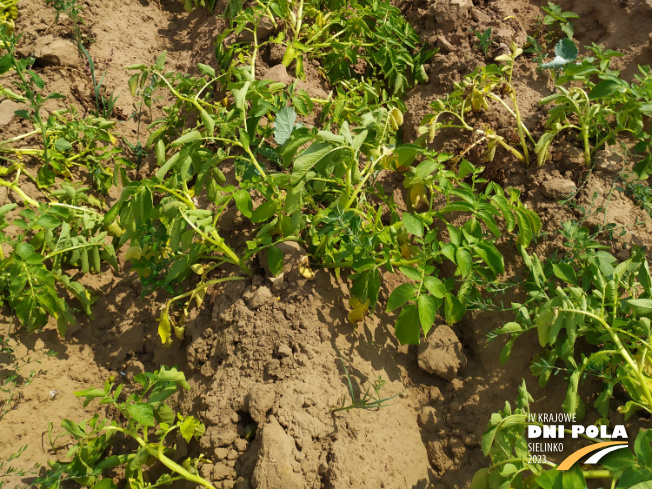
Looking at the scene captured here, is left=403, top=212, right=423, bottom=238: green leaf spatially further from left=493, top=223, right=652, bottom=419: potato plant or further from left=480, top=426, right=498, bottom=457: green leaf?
left=480, top=426, right=498, bottom=457: green leaf

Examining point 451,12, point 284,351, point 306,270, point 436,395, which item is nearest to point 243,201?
point 306,270

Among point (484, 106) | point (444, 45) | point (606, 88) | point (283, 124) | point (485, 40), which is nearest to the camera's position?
point (606, 88)

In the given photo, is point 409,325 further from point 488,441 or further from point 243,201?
point 243,201

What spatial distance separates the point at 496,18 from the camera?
121 inches

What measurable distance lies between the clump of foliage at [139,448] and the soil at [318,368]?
0.28 feet

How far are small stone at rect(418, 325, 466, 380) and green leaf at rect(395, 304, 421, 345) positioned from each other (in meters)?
0.33

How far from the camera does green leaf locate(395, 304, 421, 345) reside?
1.87 m

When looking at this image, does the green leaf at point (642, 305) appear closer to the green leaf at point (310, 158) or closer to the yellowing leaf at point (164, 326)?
the green leaf at point (310, 158)

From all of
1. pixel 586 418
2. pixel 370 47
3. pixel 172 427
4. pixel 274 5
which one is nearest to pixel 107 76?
pixel 274 5

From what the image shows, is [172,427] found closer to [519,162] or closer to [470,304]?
[470,304]

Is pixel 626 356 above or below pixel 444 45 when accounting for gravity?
below

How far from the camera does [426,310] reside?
1817 millimetres

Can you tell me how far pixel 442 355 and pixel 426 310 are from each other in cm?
45

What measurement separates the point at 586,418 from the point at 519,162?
4.02 ft
